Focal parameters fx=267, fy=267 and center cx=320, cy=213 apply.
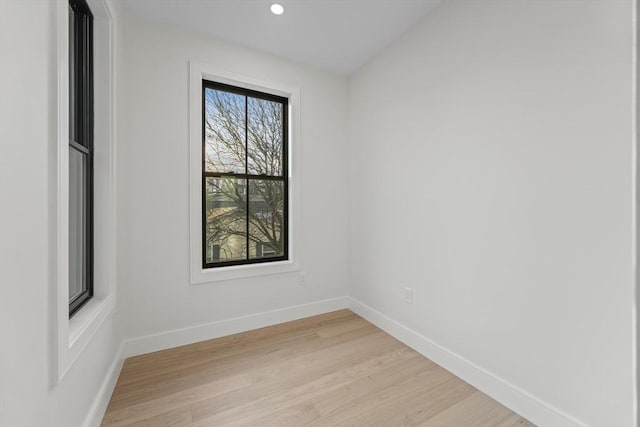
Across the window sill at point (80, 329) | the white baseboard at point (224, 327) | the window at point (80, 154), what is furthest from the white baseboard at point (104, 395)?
the window at point (80, 154)

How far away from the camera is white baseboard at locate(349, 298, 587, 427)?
134 cm

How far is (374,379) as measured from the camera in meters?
1.73

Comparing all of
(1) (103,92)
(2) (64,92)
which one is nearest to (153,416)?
(2) (64,92)

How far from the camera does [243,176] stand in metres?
2.51

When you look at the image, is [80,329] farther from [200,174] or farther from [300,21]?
[300,21]

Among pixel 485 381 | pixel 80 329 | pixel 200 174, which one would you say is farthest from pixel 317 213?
pixel 80 329

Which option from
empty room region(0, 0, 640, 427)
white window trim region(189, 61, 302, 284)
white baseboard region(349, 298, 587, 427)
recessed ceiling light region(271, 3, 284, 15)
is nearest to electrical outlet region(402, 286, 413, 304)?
empty room region(0, 0, 640, 427)

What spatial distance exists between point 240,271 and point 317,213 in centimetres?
93

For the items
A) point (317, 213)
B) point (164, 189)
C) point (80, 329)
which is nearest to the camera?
point (80, 329)

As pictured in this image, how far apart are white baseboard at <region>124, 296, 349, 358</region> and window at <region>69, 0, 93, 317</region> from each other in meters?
0.74

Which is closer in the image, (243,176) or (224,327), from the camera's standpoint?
(224,327)

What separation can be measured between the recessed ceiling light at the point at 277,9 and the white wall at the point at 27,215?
1422mm

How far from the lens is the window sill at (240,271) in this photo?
86.7 inches

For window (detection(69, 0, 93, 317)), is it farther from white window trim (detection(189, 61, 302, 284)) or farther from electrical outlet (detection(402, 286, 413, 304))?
electrical outlet (detection(402, 286, 413, 304))
